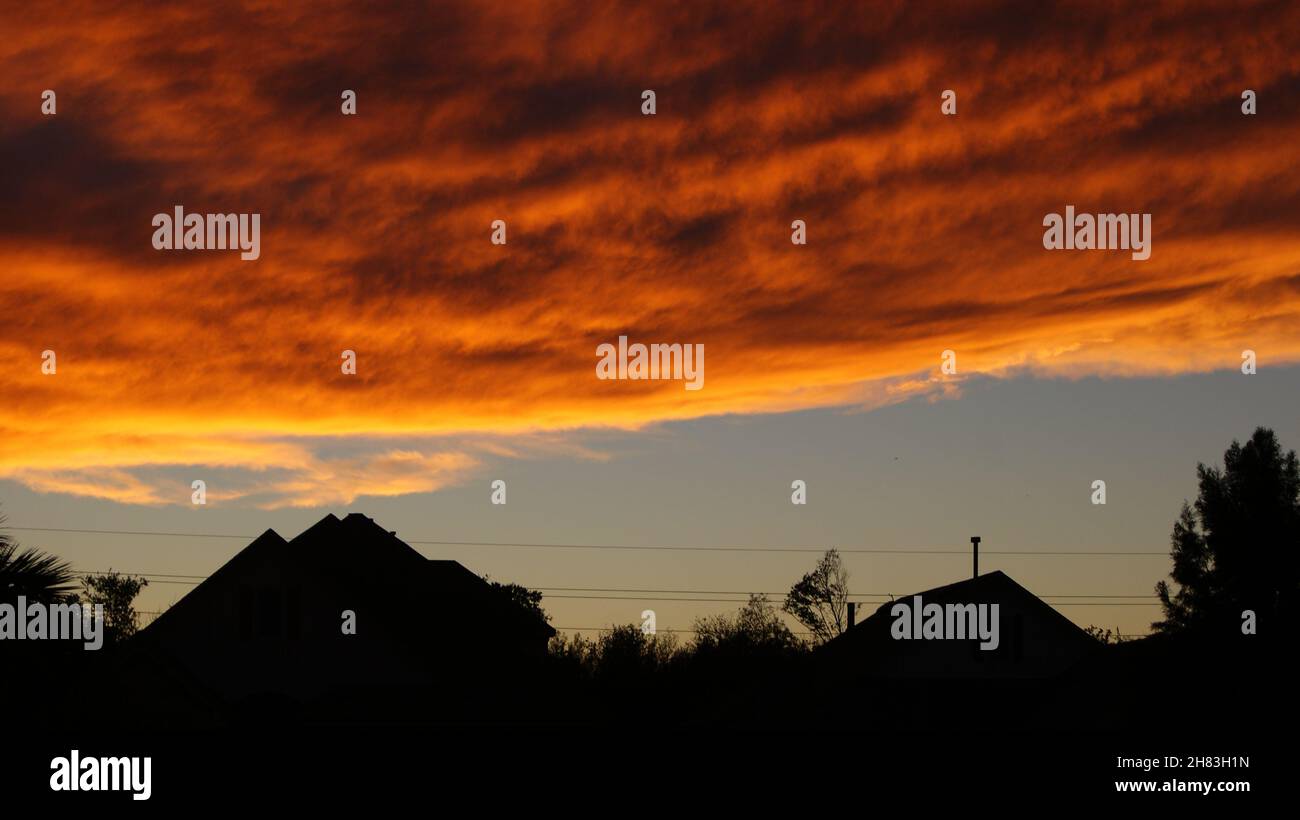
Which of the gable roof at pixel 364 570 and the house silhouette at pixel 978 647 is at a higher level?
the gable roof at pixel 364 570

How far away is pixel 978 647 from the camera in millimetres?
49062

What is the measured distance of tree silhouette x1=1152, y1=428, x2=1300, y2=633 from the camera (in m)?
73.9

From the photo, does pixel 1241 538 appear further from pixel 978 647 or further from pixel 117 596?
pixel 117 596

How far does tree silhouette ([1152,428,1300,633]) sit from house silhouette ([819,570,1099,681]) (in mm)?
27232

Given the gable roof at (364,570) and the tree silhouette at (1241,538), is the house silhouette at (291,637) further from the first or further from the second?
the tree silhouette at (1241,538)

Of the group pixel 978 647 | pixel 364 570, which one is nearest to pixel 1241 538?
pixel 978 647

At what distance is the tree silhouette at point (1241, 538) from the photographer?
73.9 m

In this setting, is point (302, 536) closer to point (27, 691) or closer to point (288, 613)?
point (288, 613)

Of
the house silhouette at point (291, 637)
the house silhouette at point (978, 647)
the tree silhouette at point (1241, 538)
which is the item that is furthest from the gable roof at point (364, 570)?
the tree silhouette at point (1241, 538)

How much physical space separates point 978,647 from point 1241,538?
33.1 m

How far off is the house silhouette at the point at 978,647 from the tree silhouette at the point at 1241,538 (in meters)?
27.2
